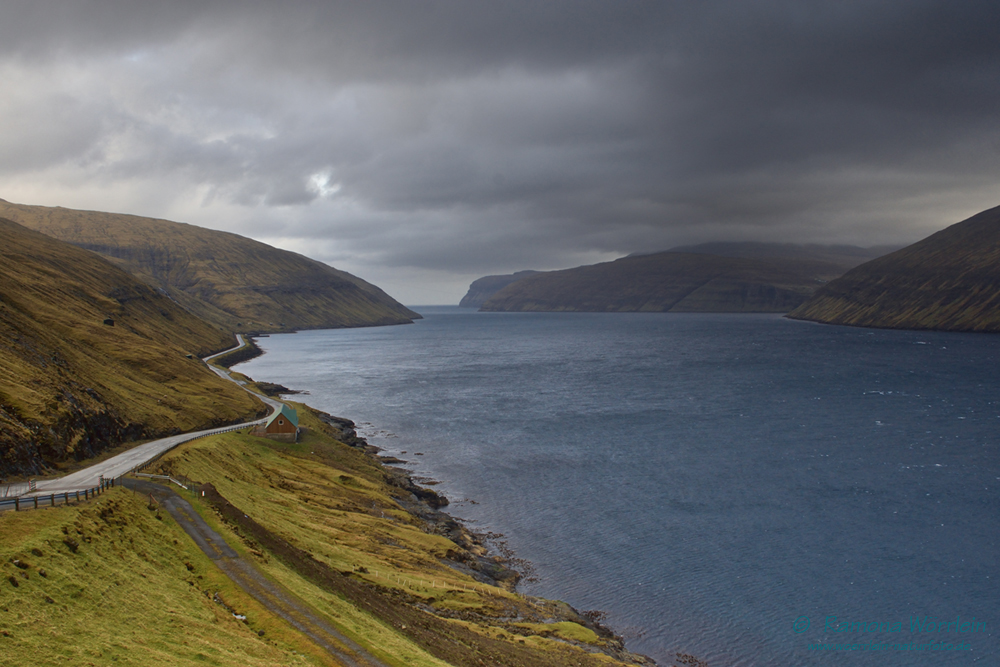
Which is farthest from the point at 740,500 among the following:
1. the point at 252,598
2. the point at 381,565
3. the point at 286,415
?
the point at 252,598

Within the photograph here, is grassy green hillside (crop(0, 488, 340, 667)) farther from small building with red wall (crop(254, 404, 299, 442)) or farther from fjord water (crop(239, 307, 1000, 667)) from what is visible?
small building with red wall (crop(254, 404, 299, 442))

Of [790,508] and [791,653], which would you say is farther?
[790,508]

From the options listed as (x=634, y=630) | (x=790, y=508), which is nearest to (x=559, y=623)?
(x=634, y=630)

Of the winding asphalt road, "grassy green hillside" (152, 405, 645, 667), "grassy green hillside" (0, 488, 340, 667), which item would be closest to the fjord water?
"grassy green hillside" (152, 405, 645, 667)

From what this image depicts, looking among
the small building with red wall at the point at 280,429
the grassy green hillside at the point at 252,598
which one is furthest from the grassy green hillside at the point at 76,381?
the grassy green hillside at the point at 252,598

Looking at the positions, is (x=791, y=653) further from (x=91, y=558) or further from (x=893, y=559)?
(x=91, y=558)

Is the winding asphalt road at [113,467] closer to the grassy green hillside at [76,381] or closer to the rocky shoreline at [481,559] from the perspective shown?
the grassy green hillside at [76,381]
